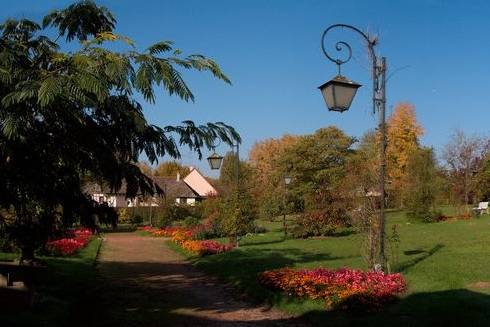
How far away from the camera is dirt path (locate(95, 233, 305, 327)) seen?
9719 mm

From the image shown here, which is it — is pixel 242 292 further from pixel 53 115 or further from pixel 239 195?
pixel 239 195

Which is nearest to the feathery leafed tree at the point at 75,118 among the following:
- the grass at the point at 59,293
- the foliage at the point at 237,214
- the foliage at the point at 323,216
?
the grass at the point at 59,293

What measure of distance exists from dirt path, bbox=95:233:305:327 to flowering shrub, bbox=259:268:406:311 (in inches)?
28.3

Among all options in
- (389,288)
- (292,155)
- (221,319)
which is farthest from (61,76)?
(292,155)

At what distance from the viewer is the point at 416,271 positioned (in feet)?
41.4

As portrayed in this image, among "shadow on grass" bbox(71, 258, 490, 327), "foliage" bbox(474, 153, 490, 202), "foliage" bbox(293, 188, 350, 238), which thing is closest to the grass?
"shadow on grass" bbox(71, 258, 490, 327)

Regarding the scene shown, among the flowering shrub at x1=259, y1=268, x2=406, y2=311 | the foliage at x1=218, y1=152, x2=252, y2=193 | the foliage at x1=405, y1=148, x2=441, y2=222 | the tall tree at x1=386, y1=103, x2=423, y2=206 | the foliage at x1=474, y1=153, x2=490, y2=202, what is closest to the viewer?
the flowering shrub at x1=259, y1=268, x2=406, y2=311

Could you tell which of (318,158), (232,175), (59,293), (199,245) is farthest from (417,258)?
(232,175)

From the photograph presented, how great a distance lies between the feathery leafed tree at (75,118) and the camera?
18.0 feet

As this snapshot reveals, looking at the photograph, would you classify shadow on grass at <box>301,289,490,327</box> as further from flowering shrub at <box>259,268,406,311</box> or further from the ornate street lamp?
the ornate street lamp

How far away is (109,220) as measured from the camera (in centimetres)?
981

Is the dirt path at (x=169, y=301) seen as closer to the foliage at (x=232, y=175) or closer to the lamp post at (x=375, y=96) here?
the lamp post at (x=375, y=96)

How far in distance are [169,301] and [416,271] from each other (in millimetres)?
5207

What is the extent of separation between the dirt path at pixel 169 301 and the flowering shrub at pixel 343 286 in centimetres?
72
